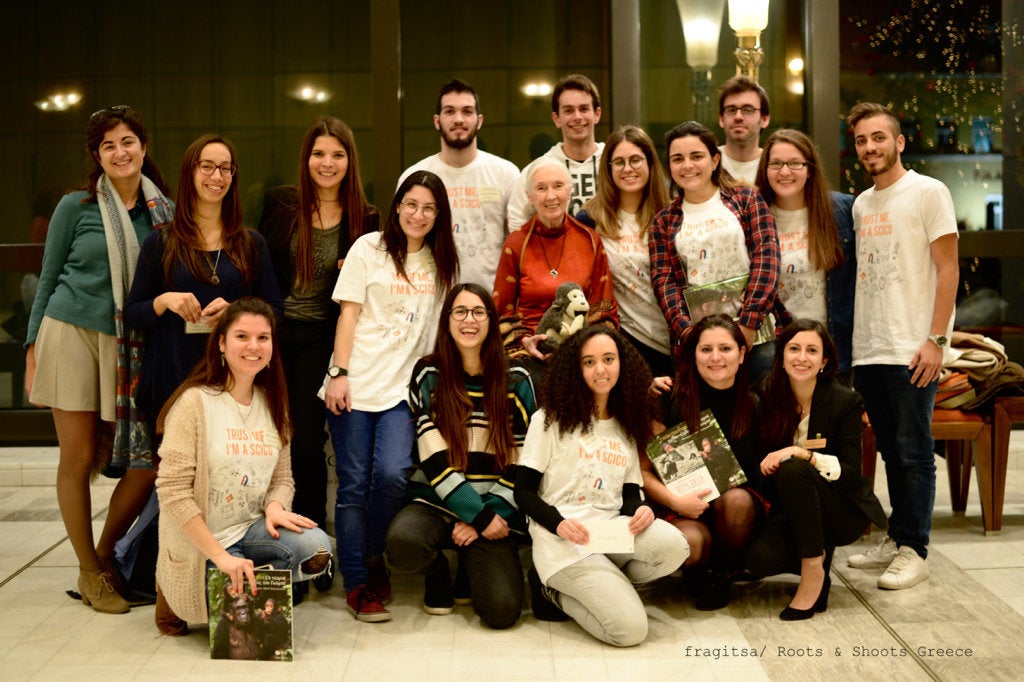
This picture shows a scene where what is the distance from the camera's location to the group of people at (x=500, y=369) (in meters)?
3.48

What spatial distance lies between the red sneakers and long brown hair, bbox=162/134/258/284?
1.16 metres

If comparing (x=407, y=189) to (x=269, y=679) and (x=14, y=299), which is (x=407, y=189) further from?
(x=14, y=299)

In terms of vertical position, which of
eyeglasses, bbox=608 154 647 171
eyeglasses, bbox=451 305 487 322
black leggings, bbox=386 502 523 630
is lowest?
black leggings, bbox=386 502 523 630

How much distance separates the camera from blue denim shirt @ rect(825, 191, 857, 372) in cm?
402

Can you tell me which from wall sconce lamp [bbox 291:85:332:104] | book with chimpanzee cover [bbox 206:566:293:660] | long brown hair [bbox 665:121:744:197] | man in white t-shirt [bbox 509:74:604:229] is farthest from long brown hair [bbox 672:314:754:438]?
wall sconce lamp [bbox 291:85:332:104]

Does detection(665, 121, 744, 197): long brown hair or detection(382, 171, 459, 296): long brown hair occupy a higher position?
detection(665, 121, 744, 197): long brown hair

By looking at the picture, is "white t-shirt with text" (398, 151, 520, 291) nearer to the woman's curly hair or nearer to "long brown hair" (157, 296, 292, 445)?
the woman's curly hair

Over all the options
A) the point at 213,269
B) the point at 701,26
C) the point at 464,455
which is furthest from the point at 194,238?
the point at 701,26

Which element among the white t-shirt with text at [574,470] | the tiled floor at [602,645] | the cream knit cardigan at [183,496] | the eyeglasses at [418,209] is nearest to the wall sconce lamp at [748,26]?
the eyeglasses at [418,209]

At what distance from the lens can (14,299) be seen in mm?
6715

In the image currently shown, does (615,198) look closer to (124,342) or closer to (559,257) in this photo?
(559,257)

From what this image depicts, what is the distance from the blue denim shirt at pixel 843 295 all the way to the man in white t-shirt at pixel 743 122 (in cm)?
47

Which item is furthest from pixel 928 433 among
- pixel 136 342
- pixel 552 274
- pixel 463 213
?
pixel 136 342

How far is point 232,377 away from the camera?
3.50 metres
